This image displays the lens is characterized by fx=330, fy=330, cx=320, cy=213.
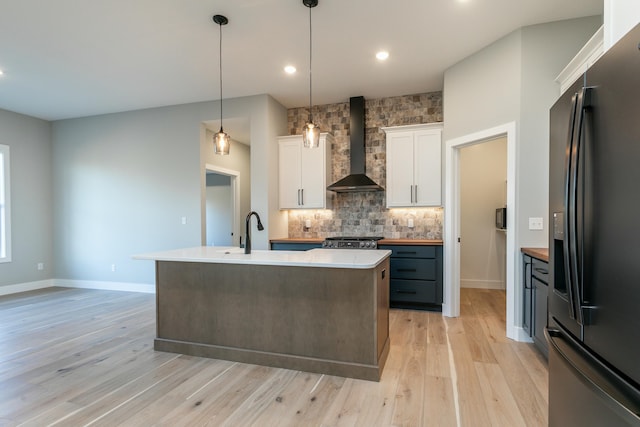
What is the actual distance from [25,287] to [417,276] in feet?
20.9

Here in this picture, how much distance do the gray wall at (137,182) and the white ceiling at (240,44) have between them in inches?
19.7

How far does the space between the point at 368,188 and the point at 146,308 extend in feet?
11.4

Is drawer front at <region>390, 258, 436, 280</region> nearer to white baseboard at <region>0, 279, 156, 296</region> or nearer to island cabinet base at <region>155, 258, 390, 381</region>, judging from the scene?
island cabinet base at <region>155, 258, 390, 381</region>

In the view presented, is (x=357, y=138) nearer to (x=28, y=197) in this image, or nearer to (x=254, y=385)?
(x=254, y=385)

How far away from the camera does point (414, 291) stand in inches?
169

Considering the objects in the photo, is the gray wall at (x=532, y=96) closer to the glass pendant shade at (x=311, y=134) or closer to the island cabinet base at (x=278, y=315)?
the island cabinet base at (x=278, y=315)

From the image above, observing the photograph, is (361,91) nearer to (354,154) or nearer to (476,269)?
(354,154)

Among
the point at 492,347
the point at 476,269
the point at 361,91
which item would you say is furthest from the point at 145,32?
the point at 476,269

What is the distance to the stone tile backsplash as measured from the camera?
4879mm

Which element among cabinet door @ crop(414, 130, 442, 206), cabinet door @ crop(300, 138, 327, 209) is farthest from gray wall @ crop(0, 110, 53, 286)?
cabinet door @ crop(414, 130, 442, 206)

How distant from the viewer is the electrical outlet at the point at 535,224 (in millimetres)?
3160

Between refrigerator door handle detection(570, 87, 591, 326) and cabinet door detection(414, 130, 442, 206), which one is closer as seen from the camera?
refrigerator door handle detection(570, 87, 591, 326)

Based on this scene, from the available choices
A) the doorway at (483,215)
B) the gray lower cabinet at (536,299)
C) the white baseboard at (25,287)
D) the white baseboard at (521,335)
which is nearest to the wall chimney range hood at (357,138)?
the doorway at (483,215)

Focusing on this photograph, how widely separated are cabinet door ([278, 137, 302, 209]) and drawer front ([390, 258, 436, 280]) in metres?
1.73
